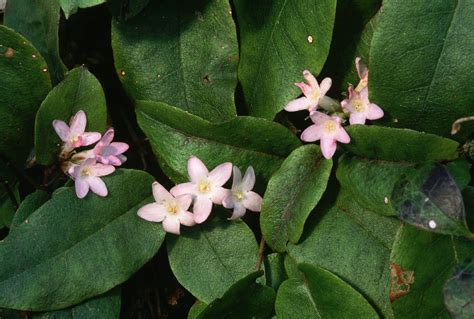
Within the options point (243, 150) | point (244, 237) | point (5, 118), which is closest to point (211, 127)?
point (243, 150)

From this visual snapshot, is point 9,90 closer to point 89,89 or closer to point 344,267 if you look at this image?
point 89,89

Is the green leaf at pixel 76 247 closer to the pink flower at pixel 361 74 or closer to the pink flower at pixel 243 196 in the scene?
the pink flower at pixel 243 196

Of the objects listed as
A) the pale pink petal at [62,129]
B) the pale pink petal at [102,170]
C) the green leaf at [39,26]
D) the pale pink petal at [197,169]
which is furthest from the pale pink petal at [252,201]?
the green leaf at [39,26]

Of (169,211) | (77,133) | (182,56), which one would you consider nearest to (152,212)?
(169,211)

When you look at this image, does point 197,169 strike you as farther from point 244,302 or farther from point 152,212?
point 244,302

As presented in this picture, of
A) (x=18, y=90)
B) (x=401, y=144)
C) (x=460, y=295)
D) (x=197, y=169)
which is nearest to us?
(x=460, y=295)

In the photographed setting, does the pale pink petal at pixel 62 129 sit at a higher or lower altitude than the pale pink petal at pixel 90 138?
higher
